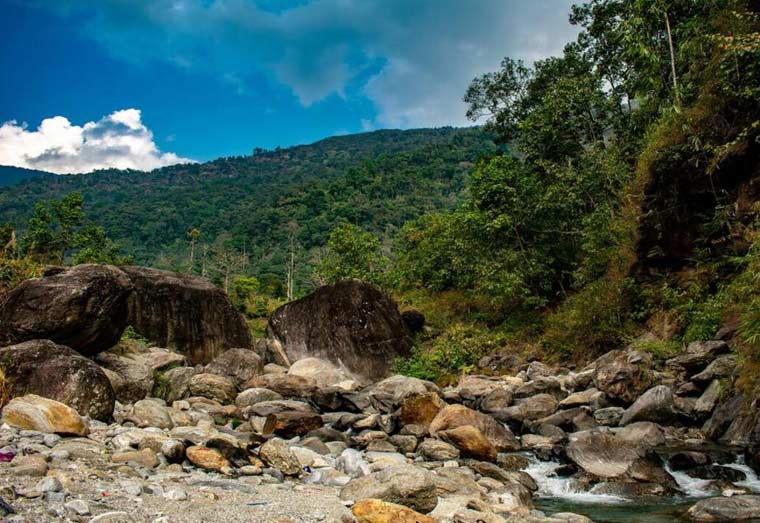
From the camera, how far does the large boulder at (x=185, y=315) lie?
23.9 metres

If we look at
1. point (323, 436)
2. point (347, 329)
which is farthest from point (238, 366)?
point (323, 436)

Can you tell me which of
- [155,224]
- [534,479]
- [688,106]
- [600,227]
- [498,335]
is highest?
[155,224]

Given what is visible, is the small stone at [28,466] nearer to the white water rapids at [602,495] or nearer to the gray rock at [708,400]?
the white water rapids at [602,495]

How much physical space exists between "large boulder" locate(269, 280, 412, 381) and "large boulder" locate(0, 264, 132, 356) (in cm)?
992

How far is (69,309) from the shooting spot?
48.0ft

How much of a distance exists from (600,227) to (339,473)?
53.7ft

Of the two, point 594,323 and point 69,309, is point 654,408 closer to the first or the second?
point 594,323

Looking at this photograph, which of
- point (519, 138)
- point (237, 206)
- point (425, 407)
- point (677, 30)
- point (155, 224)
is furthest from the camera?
point (237, 206)

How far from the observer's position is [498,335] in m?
24.5

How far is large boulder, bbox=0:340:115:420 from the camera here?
10711 mm

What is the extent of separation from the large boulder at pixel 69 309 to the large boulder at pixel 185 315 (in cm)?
755

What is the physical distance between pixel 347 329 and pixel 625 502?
17252 mm

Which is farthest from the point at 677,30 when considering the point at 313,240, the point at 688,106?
the point at 313,240

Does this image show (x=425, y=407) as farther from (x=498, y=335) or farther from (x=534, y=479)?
(x=498, y=335)
